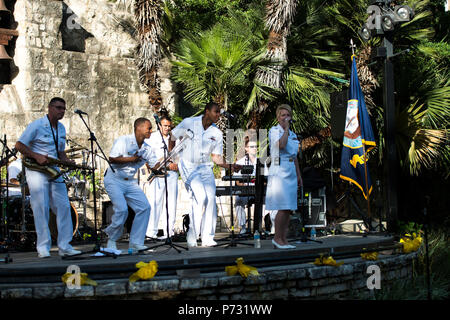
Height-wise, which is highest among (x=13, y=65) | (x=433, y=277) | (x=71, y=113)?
(x=13, y=65)

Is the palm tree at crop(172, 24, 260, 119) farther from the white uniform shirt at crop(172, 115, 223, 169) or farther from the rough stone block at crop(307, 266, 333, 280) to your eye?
the rough stone block at crop(307, 266, 333, 280)

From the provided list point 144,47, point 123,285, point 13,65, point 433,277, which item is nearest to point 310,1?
point 144,47

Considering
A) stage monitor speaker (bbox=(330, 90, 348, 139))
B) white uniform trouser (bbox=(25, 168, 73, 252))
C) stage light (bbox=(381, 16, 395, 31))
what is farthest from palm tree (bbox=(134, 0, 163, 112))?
white uniform trouser (bbox=(25, 168, 73, 252))

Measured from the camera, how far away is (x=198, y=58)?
1368cm

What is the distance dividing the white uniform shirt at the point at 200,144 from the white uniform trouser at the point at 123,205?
0.93 m

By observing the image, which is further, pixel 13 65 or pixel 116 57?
pixel 116 57

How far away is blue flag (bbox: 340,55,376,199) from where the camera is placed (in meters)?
11.2

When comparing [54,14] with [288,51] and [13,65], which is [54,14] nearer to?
[13,65]

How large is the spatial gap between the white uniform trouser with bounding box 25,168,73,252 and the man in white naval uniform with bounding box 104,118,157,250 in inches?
19.7

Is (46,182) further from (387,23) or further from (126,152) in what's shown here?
(387,23)

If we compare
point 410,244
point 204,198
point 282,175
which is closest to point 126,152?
point 204,198
